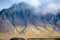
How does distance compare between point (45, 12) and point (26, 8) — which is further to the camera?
point (45, 12)

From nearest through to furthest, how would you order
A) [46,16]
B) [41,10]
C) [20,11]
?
[20,11], [46,16], [41,10]

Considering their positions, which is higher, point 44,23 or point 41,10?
point 41,10

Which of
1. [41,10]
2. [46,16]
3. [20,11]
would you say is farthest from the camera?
[41,10]

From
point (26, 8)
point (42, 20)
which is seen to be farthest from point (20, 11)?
point (42, 20)

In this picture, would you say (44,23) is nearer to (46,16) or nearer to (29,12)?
(46,16)

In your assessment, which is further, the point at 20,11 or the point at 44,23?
the point at 44,23

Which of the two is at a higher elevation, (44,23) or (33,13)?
(33,13)

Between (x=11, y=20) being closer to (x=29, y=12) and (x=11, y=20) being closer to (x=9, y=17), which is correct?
(x=9, y=17)

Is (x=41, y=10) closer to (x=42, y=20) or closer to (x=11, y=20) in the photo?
(x=42, y=20)

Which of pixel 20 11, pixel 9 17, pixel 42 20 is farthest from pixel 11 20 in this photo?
pixel 42 20
